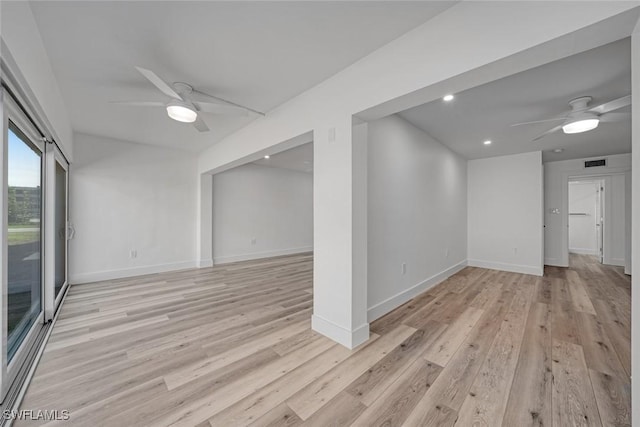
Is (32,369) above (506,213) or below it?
below

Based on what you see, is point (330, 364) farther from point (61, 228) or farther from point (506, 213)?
point (506, 213)

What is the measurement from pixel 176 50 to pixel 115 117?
219 cm

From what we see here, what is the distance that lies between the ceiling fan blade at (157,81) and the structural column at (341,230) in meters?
1.35

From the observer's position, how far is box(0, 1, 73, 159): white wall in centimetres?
126

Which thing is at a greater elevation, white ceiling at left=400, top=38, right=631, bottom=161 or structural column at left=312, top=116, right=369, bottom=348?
white ceiling at left=400, top=38, right=631, bottom=161

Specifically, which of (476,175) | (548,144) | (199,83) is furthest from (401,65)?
(476,175)

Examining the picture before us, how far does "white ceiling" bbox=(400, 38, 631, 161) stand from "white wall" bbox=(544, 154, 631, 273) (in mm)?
695

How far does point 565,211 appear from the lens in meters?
5.34

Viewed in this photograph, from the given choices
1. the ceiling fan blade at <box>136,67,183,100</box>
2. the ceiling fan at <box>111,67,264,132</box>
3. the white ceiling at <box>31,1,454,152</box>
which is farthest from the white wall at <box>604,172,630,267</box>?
the ceiling fan blade at <box>136,67,183,100</box>

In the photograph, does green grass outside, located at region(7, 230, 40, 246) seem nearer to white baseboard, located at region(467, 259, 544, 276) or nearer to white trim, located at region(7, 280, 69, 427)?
white trim, located at region(7, 280, 69, 427)

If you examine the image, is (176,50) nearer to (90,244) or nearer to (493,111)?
(493,111)

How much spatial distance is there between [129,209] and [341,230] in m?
4.45

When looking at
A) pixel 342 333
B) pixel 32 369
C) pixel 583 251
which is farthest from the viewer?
pixel 583 251
